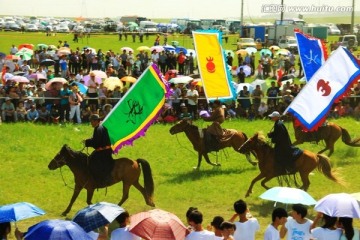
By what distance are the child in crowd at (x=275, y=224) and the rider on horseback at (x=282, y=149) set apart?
238 inches

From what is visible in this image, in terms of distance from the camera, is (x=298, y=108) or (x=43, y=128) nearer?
(x=298, y=108)

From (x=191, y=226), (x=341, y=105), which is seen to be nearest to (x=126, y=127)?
(x=191, y=226)

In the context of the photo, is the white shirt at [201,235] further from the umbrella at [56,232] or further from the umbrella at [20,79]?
the umbrella at [20,79]

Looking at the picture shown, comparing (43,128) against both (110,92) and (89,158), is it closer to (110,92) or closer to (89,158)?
(110,92)

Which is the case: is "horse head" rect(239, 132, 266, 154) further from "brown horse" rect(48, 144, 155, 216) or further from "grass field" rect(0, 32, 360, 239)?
"brown horse" rect(48, 144, 155, 216)

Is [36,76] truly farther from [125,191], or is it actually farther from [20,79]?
[125,191]

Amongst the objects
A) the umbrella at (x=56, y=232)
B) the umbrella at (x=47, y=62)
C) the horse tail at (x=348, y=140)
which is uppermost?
the umbrella at (x=56, y=232)

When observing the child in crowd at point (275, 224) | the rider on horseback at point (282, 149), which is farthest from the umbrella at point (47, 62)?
the child in crowd at point (275, 224)

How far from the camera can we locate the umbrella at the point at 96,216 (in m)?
10.4

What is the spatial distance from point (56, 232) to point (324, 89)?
9100mm

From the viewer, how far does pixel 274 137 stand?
53.7 feet

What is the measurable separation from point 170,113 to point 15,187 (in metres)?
8.93

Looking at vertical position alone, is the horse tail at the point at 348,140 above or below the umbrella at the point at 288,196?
below

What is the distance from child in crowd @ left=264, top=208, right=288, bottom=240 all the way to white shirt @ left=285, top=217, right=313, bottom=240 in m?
0.16
